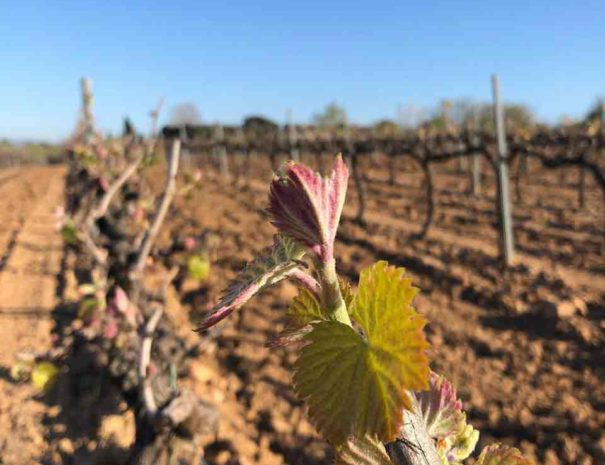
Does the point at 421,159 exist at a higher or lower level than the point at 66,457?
higher

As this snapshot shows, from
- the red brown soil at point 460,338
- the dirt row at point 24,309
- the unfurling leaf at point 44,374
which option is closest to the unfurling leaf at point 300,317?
the red brown soil at point 460,338

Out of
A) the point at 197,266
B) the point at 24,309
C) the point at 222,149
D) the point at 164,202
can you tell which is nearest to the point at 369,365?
the point at 164,202

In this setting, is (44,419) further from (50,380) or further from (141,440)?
(141,440)

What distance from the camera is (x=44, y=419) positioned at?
3.72 metres

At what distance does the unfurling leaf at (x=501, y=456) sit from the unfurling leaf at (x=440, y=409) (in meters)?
0.05

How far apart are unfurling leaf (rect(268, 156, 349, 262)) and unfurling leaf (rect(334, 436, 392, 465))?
0.20 meters

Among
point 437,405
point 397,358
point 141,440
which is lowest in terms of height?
point 141,440

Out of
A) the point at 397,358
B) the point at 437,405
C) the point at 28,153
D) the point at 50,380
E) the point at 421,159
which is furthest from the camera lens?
the point at 28,153

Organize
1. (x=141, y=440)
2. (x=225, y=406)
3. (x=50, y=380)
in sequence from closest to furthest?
(x=141, y=440)
(x=50, y=380)
(x=225, y=406)

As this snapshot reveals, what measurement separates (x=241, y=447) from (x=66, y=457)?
109 centimetres

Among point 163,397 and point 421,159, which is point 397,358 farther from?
point 421,159

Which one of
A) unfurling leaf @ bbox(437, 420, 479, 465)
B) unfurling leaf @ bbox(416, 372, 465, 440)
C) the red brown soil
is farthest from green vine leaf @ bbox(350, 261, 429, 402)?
the red brown soil

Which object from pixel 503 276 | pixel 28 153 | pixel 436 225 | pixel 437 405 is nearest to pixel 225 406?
pixel 437 405

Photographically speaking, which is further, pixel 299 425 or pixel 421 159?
pixel 421 159
